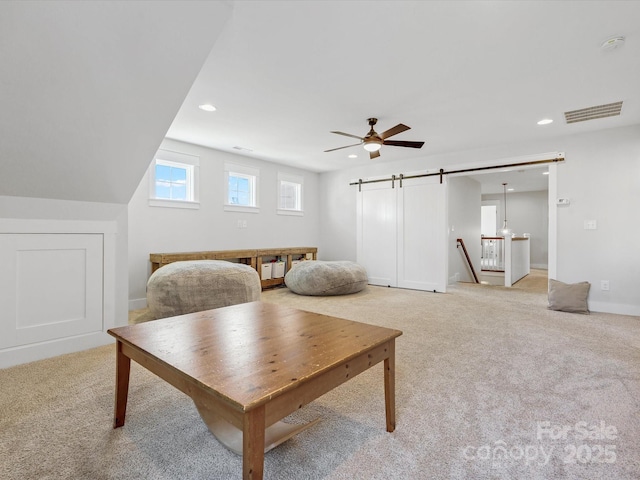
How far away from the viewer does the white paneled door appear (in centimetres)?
539

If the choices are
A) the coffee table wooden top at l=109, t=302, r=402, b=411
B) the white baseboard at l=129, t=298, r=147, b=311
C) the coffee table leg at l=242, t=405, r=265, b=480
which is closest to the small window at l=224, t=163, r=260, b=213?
the white baseboard at l=129, t=298, r=147, b=311

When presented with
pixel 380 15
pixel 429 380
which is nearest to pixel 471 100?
pixel 380 15

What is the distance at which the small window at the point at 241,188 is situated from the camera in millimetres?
5379

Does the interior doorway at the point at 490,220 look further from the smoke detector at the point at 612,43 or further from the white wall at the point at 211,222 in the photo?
the smoke detector at the point at 612,43

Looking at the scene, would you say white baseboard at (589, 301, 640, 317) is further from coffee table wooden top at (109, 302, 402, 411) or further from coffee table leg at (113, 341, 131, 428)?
coffee table leg at (113, 341, 131, 428)

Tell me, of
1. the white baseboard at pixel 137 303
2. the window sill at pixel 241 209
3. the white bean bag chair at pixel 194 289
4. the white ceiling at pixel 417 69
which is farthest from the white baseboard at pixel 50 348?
the window sill at pixel 241 209

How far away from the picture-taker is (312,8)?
75.8 inches

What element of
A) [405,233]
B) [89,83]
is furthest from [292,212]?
[89,83]

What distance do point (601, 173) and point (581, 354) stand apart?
112 inches

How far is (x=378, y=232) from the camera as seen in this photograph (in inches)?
242

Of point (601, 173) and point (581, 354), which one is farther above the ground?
point (601, 173)

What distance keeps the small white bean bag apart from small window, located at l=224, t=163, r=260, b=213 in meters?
1.49

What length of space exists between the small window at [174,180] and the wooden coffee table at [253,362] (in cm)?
321

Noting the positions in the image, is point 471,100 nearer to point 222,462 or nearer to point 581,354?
point 581,354
